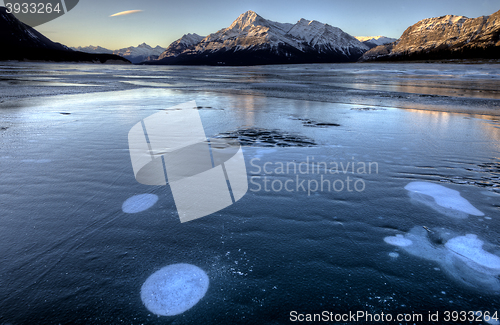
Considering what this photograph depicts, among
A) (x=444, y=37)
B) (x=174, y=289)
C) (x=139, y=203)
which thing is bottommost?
(x=174, y=289)

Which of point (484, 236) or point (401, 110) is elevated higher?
point (401, 110)

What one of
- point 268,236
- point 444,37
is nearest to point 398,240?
point 268,236

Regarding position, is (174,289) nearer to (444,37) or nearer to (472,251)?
(472,251)

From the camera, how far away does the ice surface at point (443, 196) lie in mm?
2705

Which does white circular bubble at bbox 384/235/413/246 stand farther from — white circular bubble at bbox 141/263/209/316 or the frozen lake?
white circular bubble at bbox 141/263/209/316

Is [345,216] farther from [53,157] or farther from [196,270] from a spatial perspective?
[53,157]

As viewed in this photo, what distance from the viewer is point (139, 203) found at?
9.16 feet

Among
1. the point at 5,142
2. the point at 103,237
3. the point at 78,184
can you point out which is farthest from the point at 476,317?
the point at 5,142

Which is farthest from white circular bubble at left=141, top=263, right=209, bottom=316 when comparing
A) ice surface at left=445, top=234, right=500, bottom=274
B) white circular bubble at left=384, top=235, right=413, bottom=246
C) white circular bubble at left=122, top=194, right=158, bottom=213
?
ice surface at left=445, top=234, right=500, bottom=274

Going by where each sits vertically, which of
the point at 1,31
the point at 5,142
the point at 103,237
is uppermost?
the point at 1,31

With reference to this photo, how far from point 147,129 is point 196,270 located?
4643mm

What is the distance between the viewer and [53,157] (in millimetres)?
4066

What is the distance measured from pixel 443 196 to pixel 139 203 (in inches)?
126

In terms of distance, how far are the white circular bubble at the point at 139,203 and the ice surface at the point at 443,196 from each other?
2796 mm
